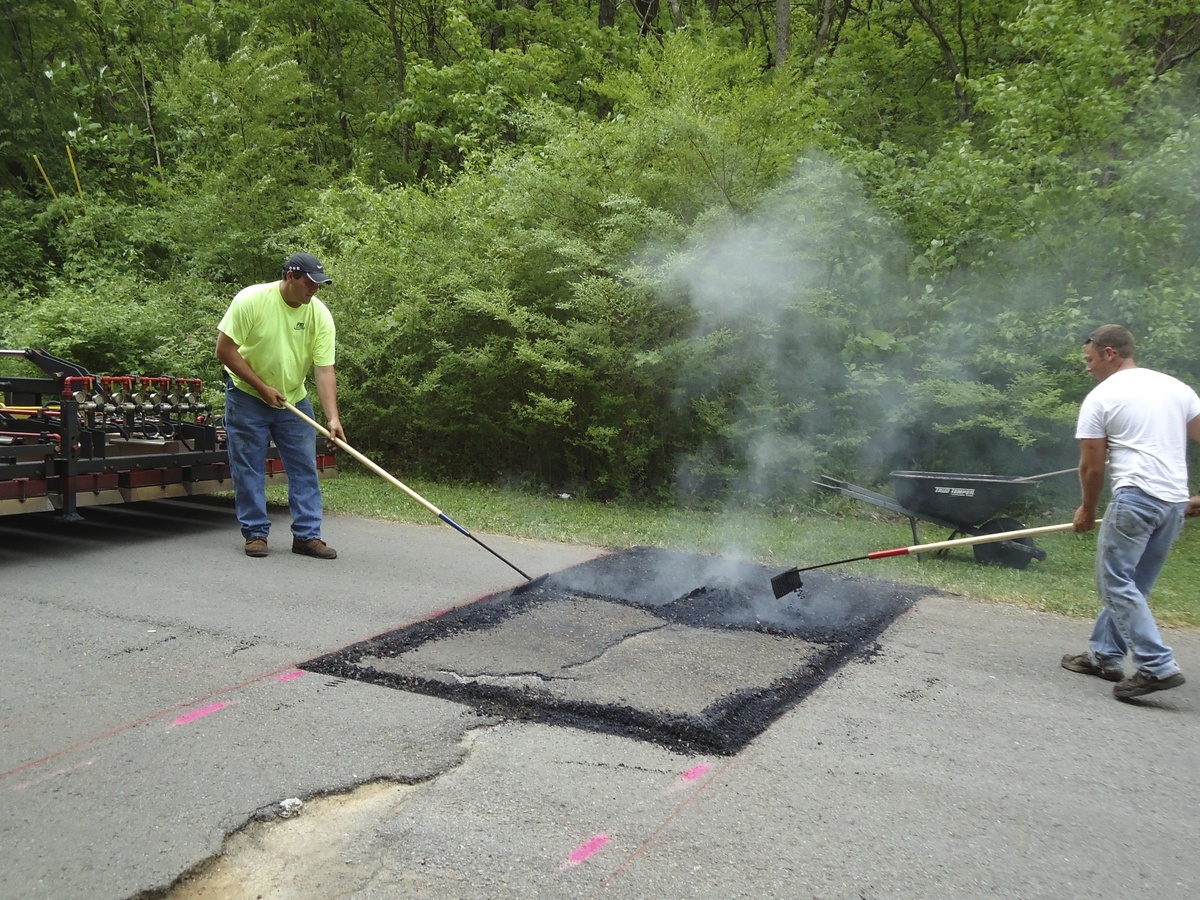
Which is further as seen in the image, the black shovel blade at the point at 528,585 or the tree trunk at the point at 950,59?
the tree trunk at the point at 950,59

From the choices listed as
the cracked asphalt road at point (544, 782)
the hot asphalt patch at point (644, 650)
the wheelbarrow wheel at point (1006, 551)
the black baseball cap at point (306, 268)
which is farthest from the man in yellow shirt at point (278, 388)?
the wheelbarrow wheel at point (1006, 551)

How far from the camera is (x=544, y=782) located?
3.14m

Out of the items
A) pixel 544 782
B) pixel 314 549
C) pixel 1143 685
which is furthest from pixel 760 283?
pixel 544 782

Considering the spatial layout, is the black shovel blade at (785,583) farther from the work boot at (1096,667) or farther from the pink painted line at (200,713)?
the pink painted line at (200,713)

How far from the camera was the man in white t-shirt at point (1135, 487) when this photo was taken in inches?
159

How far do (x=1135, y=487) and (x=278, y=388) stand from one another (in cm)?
499

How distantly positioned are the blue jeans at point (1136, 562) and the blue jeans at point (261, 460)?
4710 mm

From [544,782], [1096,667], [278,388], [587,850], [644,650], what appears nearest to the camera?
[587,850]

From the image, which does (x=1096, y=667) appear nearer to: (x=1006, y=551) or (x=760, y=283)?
(x=1006, y=551)

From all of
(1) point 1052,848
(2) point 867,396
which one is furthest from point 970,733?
(2) point 867,396

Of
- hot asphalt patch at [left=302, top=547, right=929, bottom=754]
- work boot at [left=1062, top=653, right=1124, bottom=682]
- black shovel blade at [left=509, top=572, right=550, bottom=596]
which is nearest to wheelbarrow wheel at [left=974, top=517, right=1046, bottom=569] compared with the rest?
hot asphalt patch at [left=302, top=547, right=929, bottom=754]

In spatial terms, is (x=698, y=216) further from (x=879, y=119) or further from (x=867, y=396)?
(x=879, y=119)

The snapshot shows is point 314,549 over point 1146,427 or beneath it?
beneath

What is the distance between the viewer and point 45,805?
9.52 feet
